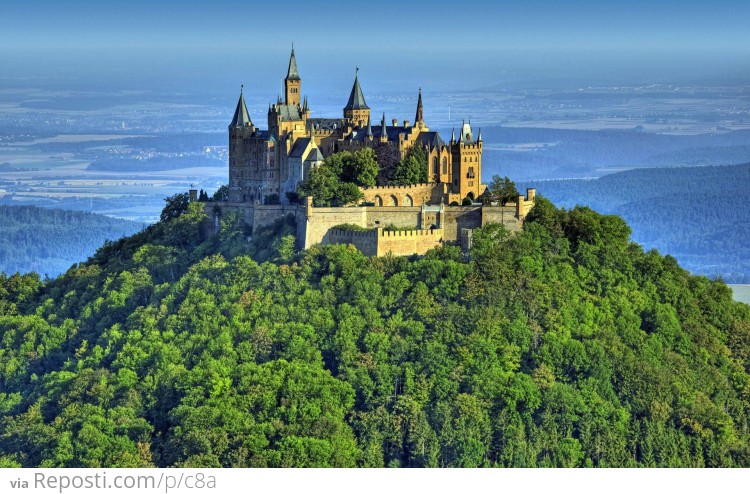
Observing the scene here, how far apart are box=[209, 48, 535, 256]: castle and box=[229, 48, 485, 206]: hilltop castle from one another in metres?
0.02

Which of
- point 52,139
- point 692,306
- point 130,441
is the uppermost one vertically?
point 52,139

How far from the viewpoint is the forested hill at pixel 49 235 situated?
6750 centimetres

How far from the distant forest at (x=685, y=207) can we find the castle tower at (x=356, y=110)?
23.5 metres

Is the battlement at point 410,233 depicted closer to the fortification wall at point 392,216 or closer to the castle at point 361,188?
the castle at point 361,188

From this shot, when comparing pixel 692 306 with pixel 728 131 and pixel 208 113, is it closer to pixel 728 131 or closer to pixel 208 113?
pixel 728 131

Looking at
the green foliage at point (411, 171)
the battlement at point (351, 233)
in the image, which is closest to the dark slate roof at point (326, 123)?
the green foliage at point (411, 171)

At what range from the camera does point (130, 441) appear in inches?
1439

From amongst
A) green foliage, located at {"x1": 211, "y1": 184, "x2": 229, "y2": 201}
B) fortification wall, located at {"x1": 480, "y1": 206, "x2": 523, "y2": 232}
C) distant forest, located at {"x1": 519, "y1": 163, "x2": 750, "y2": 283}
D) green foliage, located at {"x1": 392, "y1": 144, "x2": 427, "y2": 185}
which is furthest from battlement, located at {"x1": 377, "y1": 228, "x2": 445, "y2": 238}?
distant forest, located at {"x1": 519, "y1": 163, "x2": 750, "y2": 283}

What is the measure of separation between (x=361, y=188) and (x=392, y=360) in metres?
4.90

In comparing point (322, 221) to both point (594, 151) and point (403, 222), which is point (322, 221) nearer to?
point (403, 222)

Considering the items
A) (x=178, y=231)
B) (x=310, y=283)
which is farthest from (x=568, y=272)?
(x=178, y=231)

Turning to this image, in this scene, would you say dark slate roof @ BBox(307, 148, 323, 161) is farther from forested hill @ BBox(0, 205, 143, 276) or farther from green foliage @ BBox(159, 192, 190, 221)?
forested hill @ BBox(0, 205, 143, 276)

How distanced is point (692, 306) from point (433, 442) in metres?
8.35

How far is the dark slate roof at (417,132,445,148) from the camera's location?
140 ft
